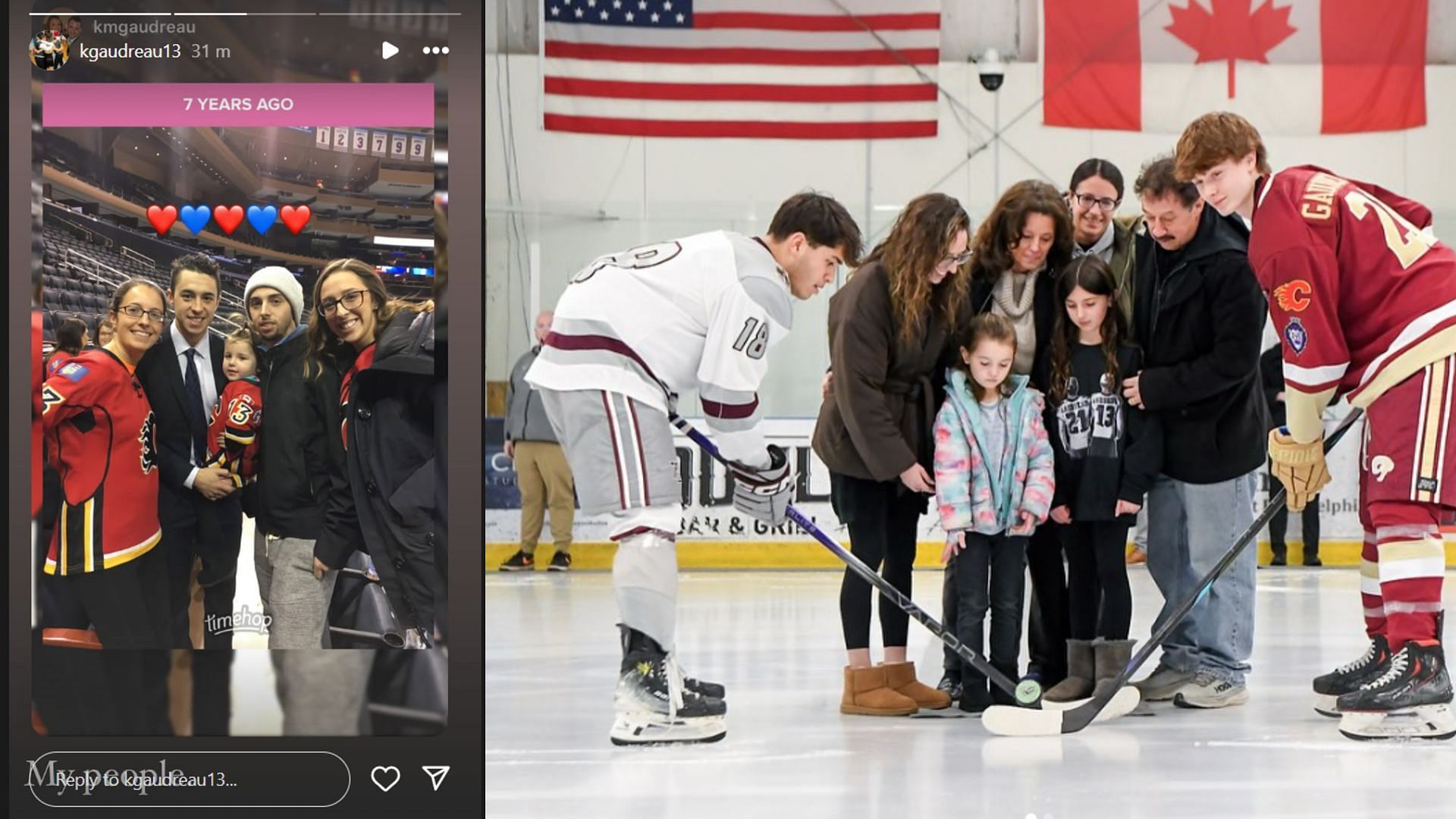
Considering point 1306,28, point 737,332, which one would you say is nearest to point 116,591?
point 737,332

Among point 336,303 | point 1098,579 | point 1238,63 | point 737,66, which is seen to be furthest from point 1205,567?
point 1238,63

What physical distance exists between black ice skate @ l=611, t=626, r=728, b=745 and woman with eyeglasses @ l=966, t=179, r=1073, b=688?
0.74 meters

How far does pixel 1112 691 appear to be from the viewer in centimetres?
287

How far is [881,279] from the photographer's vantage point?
120 inches

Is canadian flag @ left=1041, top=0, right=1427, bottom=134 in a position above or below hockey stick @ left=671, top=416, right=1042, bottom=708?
above

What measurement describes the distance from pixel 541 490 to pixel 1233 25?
4.88 metres

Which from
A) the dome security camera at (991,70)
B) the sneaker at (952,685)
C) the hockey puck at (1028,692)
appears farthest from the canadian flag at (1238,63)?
the hockey puck at (1028,692)

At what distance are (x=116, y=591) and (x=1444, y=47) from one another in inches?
367

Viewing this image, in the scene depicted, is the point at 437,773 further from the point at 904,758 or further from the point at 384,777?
the point at 904,758

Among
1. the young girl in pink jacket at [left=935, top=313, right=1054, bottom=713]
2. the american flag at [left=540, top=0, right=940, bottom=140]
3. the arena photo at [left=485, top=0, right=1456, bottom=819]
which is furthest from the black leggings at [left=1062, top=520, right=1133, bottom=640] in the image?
the american flag at [left=540, top=0, right=940, bottom=140]

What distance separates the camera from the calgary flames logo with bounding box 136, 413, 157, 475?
43.4 inches

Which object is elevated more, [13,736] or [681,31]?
[681,31]

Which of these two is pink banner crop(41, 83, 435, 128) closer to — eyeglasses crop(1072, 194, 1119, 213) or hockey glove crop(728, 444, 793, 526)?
hockey glove crop(728, 444, 793, 526)

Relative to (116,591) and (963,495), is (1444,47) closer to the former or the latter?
(963,495)
